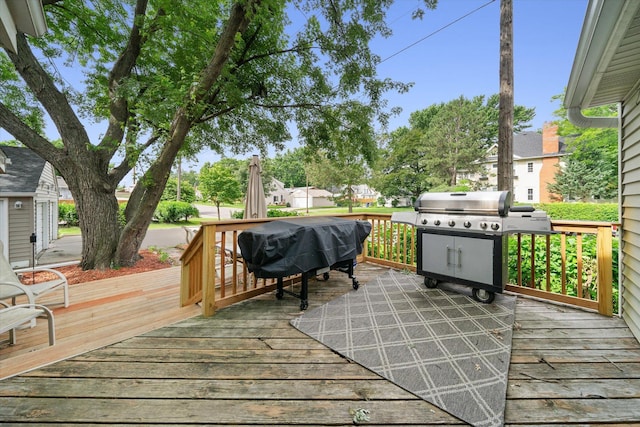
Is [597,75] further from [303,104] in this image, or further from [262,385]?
[303,104]

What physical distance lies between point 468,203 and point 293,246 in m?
2.02

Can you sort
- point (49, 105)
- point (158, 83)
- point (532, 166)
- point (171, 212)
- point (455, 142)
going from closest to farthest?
1. point (158, 83)
2. point (49, 105)
3. point (171, 212)
4. point (532, 166)
5. point (455, 142)

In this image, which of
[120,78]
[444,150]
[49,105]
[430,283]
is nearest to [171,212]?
[49,105]

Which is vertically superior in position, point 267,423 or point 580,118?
point 580,118

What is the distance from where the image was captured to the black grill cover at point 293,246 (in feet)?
8.39

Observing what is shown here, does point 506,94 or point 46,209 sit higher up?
point 506,94

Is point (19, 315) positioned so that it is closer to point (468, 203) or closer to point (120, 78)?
point (468, 203)

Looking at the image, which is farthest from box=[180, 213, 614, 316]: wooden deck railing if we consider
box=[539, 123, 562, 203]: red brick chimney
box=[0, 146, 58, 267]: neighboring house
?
box=[539, 123, 562, 203]: red brick chimney

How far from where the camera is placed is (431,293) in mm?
3338

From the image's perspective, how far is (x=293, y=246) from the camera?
2693mm

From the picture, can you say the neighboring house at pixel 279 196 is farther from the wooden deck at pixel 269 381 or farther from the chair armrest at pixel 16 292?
the wooden deck at pixel 269 381

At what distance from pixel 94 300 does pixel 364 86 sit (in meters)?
Answer: 6.20

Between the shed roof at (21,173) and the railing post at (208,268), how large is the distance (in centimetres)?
782

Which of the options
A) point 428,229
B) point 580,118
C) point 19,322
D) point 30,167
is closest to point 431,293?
point 428,229
